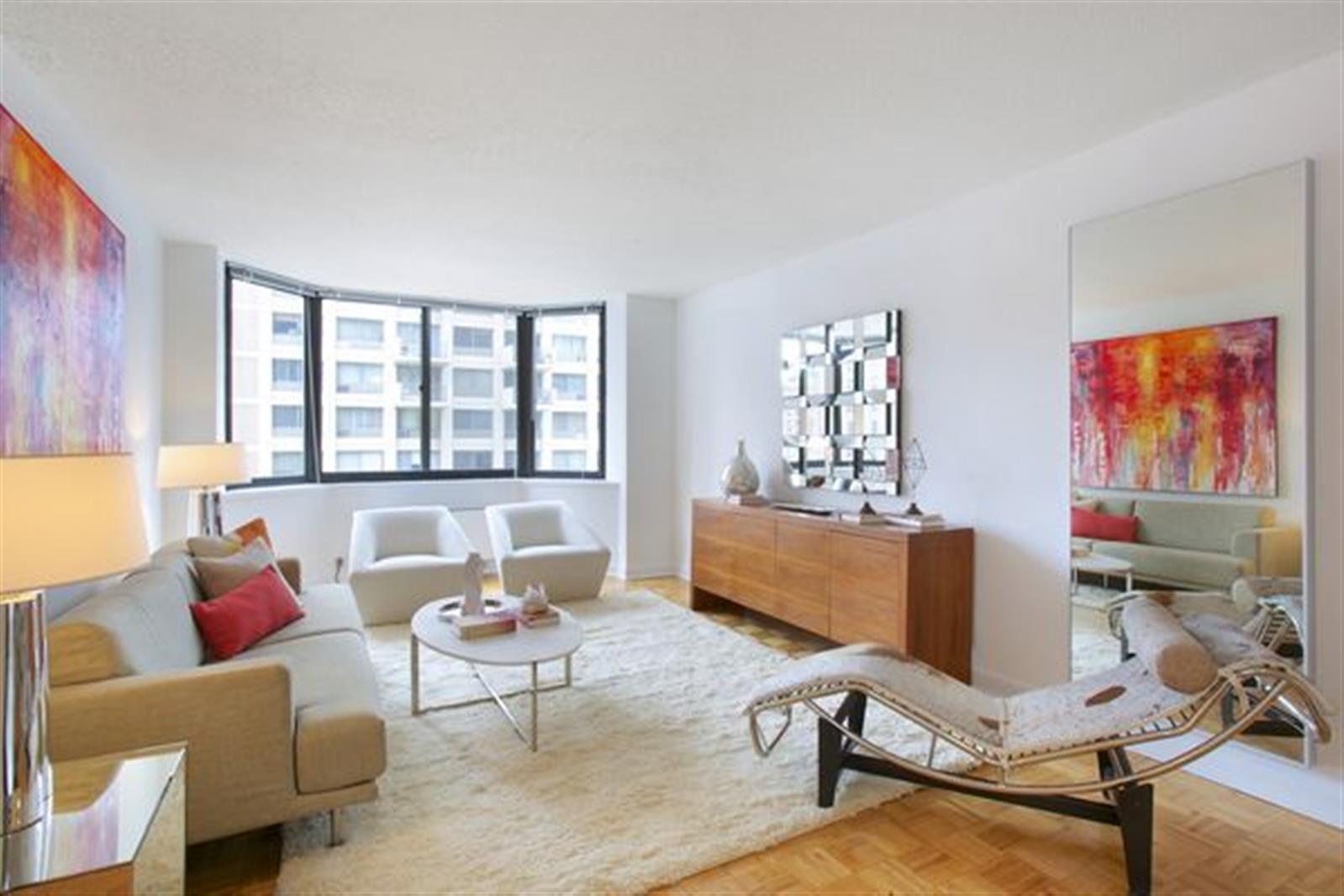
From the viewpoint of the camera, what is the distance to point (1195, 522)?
2.56 meters

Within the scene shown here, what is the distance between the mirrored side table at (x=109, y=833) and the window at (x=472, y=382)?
466 cm

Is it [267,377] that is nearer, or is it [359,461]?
[267,377]

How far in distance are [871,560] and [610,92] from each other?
2462 millimetres

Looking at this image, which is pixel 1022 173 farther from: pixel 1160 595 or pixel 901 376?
pixel 1160 595

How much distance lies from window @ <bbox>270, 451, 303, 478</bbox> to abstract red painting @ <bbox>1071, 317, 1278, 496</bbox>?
544 centimetres

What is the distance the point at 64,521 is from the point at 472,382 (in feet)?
16.6

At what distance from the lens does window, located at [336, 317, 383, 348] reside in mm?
5754

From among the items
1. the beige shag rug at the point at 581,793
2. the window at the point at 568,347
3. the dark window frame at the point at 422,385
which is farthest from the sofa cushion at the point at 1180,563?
the window at the point at 568,347

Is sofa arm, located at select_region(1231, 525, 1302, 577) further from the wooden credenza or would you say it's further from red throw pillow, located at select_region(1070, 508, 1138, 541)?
the wooden credenza

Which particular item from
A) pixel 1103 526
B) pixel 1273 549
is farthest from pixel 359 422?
pixel 1273 549

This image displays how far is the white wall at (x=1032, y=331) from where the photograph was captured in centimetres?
225

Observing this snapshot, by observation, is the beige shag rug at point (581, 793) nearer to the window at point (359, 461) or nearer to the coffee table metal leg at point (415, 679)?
the coffee table metal leg at point (415, 679)

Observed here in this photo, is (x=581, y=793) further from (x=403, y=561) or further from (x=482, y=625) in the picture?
(x=403, y=561)

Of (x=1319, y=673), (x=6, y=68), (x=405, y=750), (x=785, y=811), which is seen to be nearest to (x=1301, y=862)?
(x=1319, y=673)
